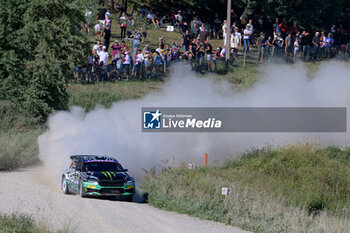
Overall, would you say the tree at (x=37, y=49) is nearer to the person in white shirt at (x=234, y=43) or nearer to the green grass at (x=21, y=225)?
the person in white shirt at (x=234, y=43)

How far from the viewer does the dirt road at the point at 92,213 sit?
16.5 metres

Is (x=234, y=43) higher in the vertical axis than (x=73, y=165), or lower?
higher

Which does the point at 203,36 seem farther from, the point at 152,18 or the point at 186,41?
the point at 152,18

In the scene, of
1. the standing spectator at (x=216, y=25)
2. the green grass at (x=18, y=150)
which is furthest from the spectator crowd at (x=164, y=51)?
the green grass at (x=18, y=150)

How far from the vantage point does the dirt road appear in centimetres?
1648

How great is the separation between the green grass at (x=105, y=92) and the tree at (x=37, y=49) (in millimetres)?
917

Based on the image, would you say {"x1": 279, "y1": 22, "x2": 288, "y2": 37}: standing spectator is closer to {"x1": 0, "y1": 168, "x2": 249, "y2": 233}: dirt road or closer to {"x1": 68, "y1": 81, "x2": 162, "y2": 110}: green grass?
{"x1": 68, "y1": 81, "x2": 162, "y2": 110}: green grass

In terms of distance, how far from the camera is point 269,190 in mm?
23938

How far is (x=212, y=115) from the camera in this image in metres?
29.9

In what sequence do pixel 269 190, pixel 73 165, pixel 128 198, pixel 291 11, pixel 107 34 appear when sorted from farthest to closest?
1. pixel 291 11
2. pixel 107 34
3. pixel 269 190
4. pixel 73 165
5. pixel 128 198

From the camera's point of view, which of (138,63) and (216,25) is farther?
(216,25)

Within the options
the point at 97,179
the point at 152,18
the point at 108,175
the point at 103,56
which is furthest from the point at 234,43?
the point at 97,179

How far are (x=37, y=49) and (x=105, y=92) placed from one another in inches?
165

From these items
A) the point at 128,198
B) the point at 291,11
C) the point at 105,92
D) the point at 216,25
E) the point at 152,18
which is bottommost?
the point at 128,198
